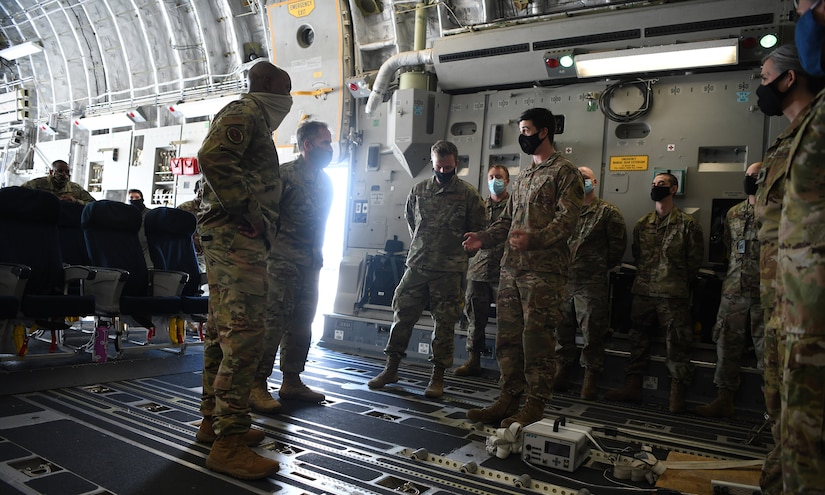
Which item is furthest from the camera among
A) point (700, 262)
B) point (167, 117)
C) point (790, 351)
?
point (167, 117)

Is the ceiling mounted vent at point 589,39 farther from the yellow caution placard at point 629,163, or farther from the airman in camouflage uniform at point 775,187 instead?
the airman in camouflage uniform at point 775,187

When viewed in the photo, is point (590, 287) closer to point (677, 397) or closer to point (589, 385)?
point (589, 385)

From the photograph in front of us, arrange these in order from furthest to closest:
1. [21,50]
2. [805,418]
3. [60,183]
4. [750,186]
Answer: [21,50] → [60,183] → [750,186] → [805,418]

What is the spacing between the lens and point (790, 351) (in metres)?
1.39

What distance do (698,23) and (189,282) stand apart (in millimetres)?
5214

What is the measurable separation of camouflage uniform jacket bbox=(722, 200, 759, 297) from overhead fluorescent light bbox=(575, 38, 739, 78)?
4.69ft

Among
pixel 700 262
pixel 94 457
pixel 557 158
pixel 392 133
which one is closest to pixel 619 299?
pixel 700 262

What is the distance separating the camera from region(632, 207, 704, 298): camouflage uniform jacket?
4574 mm

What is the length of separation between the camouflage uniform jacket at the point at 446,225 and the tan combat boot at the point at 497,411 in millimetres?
1112

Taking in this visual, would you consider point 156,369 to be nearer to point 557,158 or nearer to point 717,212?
point 557,158

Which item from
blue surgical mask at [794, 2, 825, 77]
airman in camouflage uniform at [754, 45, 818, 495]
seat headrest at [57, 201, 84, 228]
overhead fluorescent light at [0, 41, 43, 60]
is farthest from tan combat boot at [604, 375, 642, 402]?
overhead fluorescent light at [0, 41, 43, 60]

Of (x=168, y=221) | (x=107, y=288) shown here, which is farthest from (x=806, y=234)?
(x=168, y=221)

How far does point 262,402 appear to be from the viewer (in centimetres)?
344

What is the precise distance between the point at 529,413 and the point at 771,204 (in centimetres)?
173
